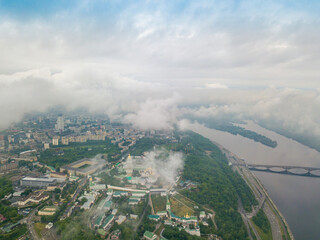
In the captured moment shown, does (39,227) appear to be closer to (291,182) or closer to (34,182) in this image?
(34,182)

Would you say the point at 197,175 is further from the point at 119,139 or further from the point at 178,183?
the point at 119,139

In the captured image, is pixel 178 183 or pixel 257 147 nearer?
pixel 178 183

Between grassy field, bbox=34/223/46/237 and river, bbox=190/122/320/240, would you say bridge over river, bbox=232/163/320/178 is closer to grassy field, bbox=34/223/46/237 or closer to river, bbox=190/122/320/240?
river, bbox=190/122/320/240

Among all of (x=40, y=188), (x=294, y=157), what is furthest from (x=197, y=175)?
(x=294, y=157)

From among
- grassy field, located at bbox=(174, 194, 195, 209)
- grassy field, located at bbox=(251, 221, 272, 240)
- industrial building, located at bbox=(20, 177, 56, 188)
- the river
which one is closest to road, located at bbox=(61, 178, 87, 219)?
industrial building, located at bbox=(20, 177, 56, 188)

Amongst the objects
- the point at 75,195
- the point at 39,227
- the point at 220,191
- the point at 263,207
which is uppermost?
the point at 39,227

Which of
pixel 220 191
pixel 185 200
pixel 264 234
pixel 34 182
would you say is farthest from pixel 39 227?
pixel 264 234

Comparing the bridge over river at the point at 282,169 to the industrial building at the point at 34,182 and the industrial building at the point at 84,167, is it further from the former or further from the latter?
the industrial building at the point at 34,182
